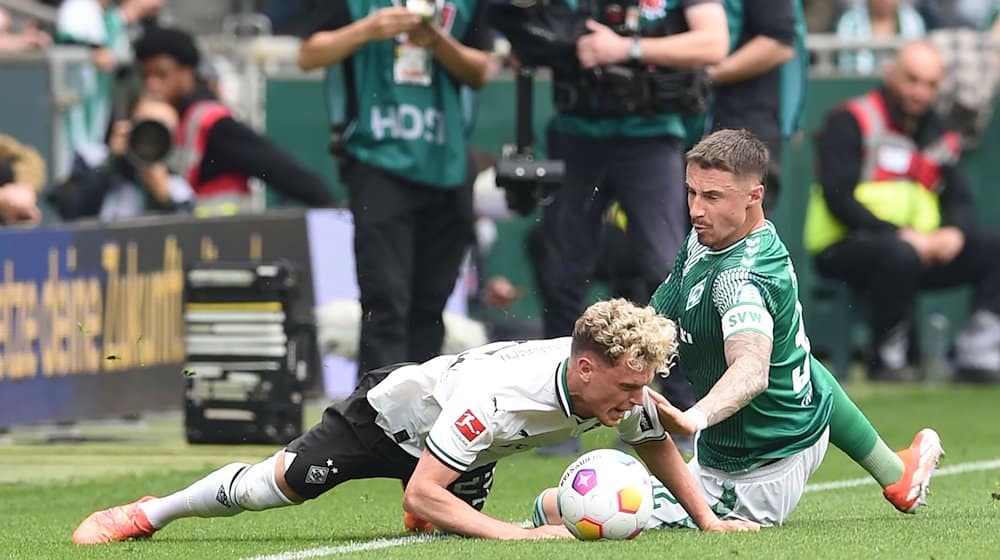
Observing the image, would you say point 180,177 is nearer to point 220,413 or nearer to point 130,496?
point 220,413

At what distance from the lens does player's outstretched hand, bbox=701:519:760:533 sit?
6684 millimetres

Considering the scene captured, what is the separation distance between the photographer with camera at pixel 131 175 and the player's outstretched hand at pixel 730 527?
7.04m

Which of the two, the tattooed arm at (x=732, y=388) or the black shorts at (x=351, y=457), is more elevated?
the tattooed arm at (x=732, y=388)

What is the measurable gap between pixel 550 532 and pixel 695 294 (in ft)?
3.10

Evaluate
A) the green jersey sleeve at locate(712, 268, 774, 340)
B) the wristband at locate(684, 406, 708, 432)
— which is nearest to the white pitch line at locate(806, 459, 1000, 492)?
the green jersey sleeve at locate(712, 268, 774, 340)

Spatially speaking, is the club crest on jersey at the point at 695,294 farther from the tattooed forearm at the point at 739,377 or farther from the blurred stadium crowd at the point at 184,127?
the blurred stadium crowd at the point at 184,127

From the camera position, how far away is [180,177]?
13.6 meters

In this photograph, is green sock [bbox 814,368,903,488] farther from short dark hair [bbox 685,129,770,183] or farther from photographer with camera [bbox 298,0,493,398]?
photographer with camera [bbox 298,0,493,398]

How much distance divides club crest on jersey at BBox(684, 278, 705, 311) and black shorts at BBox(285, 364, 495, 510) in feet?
2.81

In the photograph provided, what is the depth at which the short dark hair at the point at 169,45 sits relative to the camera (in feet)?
43.0

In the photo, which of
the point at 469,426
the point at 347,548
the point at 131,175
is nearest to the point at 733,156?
the point at 469,426

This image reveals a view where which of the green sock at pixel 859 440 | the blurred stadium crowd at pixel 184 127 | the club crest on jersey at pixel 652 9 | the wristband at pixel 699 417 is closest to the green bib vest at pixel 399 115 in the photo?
the club crest on jersey at pixel 652 9

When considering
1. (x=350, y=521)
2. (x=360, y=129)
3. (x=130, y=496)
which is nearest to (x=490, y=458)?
(x=350, y=521)

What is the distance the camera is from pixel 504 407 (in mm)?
6285
